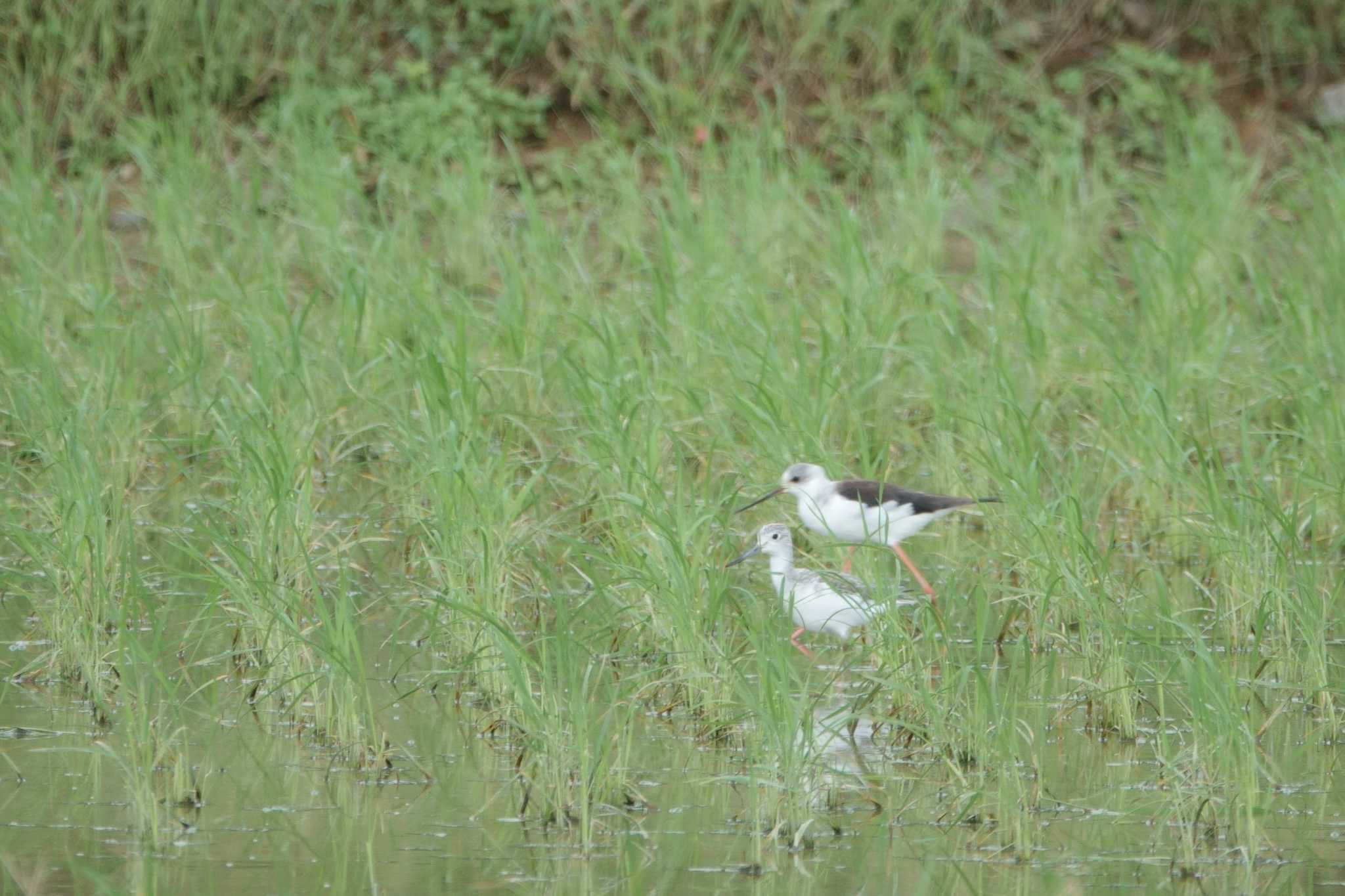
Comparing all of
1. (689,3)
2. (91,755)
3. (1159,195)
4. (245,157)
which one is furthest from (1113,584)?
(689,3)

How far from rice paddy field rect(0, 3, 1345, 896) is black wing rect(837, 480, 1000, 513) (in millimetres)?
185

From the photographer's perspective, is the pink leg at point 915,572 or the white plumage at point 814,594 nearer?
the white plumage at point 814,594

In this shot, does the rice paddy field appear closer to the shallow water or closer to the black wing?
the shallow water

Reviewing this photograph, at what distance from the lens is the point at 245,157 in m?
10.9

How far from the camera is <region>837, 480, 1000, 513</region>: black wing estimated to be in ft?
19.3

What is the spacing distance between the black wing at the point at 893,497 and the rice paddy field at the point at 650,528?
0.18 meters

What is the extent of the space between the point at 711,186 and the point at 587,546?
447 cm

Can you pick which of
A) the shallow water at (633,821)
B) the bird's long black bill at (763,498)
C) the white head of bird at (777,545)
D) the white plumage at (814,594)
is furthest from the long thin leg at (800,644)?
the shallow water at (633,821)

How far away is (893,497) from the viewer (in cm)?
591

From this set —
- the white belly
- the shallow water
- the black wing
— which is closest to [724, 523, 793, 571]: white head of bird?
the white belly

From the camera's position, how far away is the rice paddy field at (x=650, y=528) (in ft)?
13.8

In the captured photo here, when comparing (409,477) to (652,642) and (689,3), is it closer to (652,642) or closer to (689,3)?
(652,642)

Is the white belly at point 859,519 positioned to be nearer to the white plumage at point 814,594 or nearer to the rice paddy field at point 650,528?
the white plumage at point 814,594

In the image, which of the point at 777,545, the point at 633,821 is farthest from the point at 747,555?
the point at 633,821
